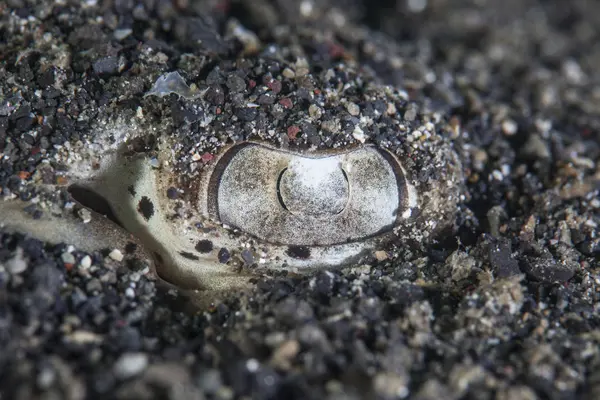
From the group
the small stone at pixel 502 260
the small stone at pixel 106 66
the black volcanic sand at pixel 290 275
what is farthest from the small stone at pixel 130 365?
the small stone at pixel 502 260

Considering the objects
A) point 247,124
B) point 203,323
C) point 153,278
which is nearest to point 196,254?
point 153,278

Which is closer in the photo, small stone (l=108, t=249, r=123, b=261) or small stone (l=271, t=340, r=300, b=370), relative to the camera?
small stone (l=271, t=340, r=300, b=370)

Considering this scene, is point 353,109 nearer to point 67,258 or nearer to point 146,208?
point 146,208

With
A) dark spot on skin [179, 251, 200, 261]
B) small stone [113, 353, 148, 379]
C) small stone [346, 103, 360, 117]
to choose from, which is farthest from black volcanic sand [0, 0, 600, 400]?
dark spot on skin [179, 251, 200, 261]

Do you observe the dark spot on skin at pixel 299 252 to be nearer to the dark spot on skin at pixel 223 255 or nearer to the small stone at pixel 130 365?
the dark spot on skin at pixel 223 255

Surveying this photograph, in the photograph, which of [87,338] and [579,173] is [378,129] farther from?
[87,338]

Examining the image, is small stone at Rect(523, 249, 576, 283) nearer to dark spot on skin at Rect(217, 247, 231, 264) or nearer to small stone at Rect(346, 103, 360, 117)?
small stone at Rect(346, 103, 360, 117)
